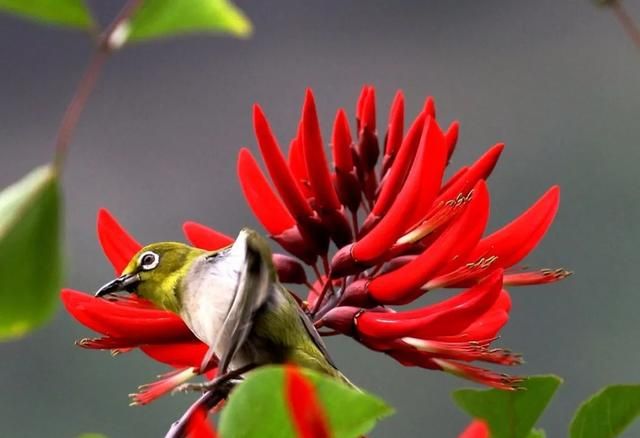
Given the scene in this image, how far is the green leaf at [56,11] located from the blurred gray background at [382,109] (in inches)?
130

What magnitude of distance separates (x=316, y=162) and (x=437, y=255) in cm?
9

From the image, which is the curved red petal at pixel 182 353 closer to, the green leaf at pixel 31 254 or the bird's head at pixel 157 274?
the bird's head at pixel 157 274

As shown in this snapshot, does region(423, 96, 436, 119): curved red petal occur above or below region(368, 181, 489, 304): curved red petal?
above

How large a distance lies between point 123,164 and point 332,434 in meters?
3.68

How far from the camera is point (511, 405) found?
371 mm

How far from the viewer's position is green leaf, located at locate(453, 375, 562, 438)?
37 cm

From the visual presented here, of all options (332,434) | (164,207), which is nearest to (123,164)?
(164,207)

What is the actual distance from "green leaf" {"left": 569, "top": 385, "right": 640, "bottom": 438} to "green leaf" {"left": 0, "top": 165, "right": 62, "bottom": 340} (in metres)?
0.23

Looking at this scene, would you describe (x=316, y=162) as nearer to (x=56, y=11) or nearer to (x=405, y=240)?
(x=405, y=240)

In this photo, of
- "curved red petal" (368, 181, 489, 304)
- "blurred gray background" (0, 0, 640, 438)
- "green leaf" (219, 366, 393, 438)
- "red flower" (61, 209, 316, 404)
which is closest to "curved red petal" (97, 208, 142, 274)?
"red flower" (61, 209, 316, 404)

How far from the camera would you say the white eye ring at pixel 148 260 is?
410 mm

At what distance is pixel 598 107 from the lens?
412 centimetres

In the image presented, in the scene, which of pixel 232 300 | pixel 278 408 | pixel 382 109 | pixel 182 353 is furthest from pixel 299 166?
pixel 382 109

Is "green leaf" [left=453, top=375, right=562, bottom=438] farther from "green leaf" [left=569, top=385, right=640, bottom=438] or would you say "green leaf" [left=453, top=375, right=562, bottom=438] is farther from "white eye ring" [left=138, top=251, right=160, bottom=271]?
"white eye ring" [left=138, top=251, right=160, bottom=271]
